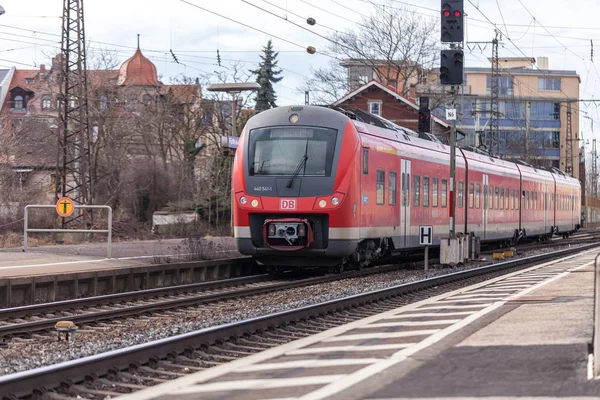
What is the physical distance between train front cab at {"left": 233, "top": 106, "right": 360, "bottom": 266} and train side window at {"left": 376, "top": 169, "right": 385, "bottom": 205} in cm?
185

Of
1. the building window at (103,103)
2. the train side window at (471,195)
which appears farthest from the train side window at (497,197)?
the building window at (103,103)

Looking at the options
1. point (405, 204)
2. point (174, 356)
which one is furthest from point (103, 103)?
point (174, 356)

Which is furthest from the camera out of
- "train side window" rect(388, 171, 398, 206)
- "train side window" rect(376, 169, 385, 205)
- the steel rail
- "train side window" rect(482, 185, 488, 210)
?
"train side window" rect(482, 185, 488, 210)

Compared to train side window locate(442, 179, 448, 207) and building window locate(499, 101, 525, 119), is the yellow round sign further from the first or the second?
building window locate(499, 101, 525, 119)

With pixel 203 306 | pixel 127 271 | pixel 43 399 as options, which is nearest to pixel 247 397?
pixel 43 399

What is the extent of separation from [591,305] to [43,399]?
707 centimetres

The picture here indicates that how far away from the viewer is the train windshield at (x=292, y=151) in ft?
60.7

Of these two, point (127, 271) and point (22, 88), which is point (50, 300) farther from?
point (22, 88)

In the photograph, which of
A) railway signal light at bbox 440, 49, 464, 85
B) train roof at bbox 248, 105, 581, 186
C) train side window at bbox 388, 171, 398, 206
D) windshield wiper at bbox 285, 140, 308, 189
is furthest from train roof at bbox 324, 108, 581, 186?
railway signal light at bbox 440, 49, 464, 85

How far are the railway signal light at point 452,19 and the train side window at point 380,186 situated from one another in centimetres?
352

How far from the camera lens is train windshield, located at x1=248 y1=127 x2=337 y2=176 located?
18.5m

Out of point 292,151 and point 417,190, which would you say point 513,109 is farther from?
point 292,151

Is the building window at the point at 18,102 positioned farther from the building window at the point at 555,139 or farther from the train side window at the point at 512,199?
the train side window at the point at 512,199

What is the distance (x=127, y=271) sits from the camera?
17.8m
